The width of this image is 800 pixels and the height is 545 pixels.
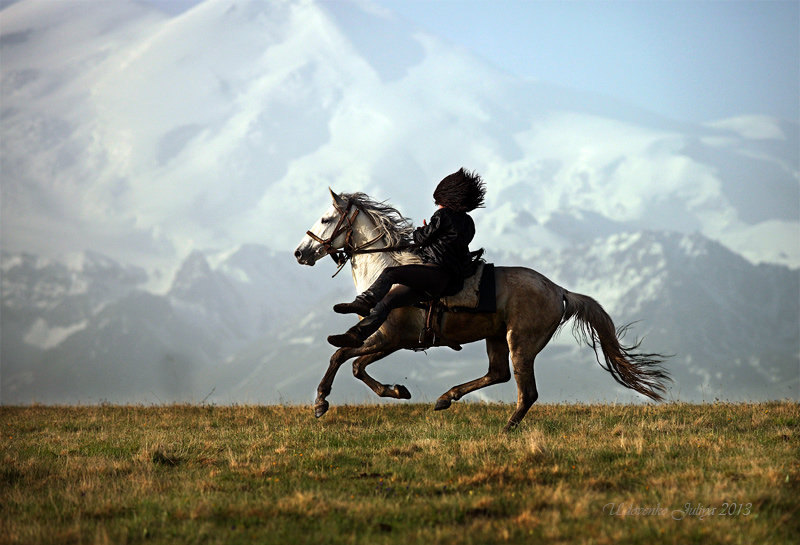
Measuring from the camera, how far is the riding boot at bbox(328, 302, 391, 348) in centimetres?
1200

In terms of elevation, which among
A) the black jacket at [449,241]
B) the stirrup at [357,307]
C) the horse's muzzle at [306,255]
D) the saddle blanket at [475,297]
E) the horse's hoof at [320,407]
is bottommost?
the horse's hoof at [320,407]

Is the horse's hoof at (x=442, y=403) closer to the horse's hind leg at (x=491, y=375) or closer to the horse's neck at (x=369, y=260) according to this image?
the horse's hind leg at (x=491, y=375)

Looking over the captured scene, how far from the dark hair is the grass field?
11.1 feet

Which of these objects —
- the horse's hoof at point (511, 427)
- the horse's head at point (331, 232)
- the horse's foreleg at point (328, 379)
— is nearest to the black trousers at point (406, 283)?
the horse's foreleg at point (328, 379)

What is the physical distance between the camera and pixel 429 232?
41.4 feet

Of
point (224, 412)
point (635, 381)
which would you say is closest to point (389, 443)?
point (635, 381)

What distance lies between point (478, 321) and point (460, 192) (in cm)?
197

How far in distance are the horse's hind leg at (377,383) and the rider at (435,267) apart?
4.38 ft

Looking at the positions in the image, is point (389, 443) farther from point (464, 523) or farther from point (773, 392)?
point (773, 392)

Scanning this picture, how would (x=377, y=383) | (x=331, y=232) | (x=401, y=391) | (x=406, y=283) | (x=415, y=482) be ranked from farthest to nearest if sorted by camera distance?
(x=377, y=383) → (x=331, y=232) → (x=401, y=391) → (x=406, y=283) → (x=415, y=482)

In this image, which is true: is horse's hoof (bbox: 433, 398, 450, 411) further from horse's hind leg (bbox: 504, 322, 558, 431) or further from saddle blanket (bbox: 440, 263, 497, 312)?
saddle blanket (bbox: 440, 263, 497, 312)

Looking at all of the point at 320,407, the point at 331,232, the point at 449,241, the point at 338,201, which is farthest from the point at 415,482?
the point at 338,201

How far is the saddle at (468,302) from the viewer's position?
12.6 meters

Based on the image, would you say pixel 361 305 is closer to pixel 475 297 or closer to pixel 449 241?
pixel 449 241
